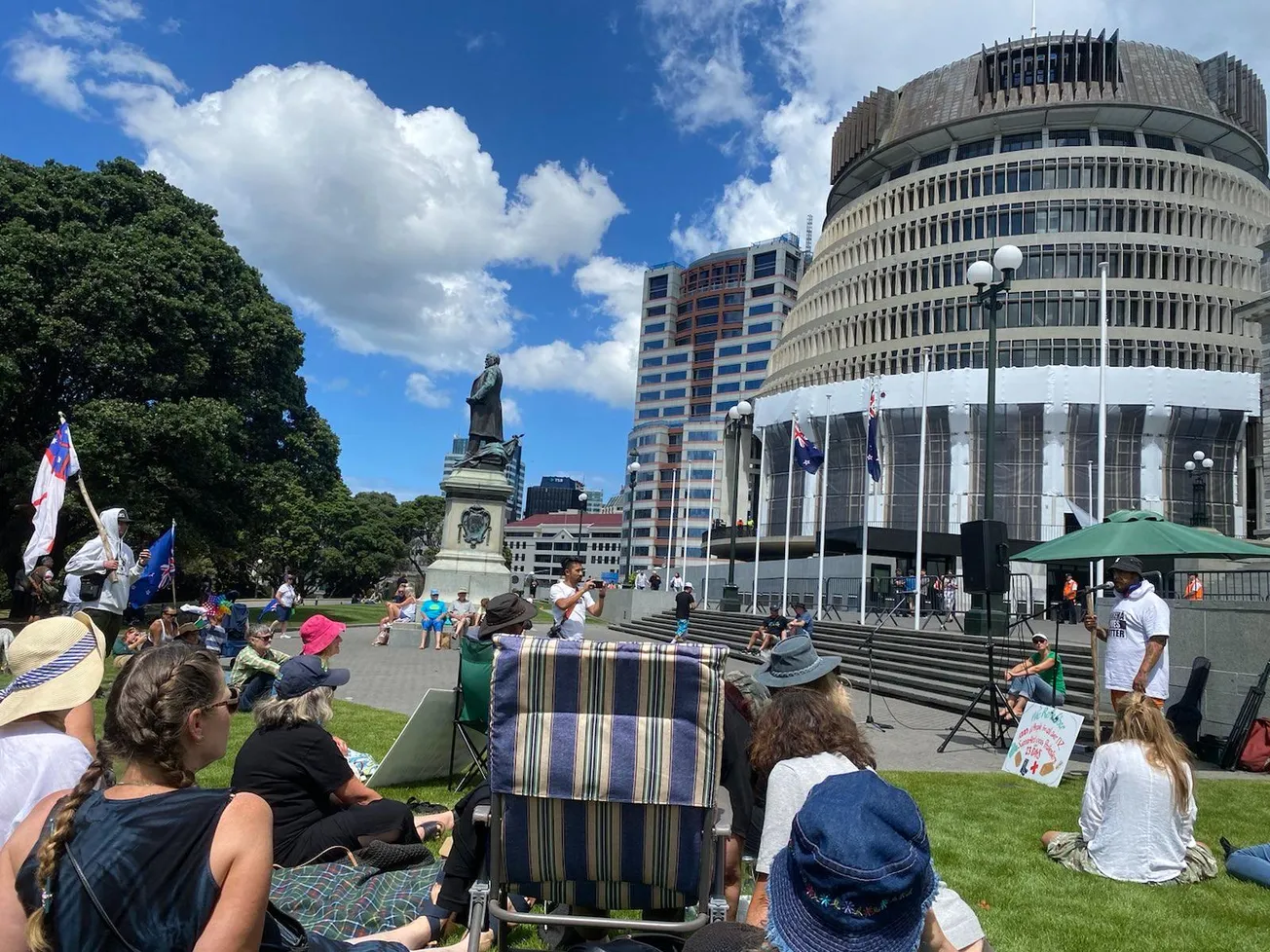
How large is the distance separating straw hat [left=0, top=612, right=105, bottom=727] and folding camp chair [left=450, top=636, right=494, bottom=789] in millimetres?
3499

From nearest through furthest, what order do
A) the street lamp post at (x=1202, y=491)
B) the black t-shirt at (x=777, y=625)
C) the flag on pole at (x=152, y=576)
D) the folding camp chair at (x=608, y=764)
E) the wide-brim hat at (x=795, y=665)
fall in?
the folding camp chair at (x=608, y=764)
the wide-brim hat at (x=795, y=665)
the flag on pole at (x=152, y=576)
the black t-shirt at (x=777, y=625)
the street lamp post at (x=1202, y=491)

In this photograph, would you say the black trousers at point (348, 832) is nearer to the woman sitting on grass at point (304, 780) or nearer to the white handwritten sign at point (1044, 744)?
the woman sitting on grass at point (304, 780)

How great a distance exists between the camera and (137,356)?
26875 millimetres

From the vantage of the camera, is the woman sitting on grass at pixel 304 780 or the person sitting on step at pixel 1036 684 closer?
the woman sitting on grass at pixel 304 780

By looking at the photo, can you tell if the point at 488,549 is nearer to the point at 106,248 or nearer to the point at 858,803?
the point at 106,248

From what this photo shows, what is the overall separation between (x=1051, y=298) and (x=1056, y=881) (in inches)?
2361

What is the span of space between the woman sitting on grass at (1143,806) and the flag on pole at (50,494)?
1087cm

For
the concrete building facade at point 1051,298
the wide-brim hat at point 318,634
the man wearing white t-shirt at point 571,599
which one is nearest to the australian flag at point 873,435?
the concrete building facade at point 1051,298

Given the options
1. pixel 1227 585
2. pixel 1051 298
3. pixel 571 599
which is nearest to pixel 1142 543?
pixel 1227 585

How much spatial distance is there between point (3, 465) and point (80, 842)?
96.5ft

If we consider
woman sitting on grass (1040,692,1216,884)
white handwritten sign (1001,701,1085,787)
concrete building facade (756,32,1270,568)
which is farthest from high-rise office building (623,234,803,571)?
woman sitting on grass (1040,692,1216,884)

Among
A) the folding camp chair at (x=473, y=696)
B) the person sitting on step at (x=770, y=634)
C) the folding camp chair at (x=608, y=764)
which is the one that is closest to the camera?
the folding camp chair at (x=608, y=764)

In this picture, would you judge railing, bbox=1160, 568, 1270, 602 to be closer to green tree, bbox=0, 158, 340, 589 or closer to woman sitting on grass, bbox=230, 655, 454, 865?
woman sitting on grass, bbox=230, 655, 454, 865

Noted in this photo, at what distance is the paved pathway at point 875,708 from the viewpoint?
427 inches
